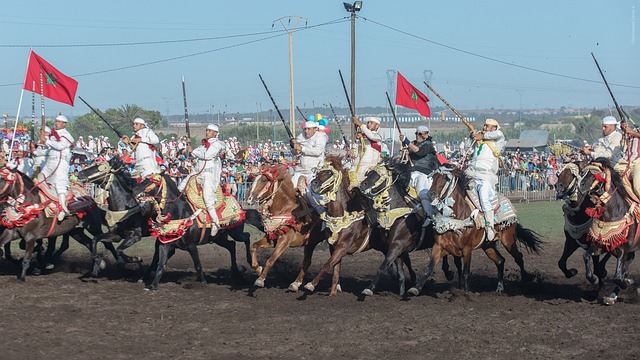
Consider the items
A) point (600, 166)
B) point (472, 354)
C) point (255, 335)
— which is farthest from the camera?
point (600, 166)

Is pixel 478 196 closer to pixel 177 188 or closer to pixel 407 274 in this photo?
pixel 407 274

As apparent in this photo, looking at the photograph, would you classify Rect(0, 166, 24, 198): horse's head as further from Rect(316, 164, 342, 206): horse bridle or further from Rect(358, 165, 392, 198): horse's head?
Rect(358, 165, 392, 198): horse's head

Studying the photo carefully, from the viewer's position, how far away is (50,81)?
1758cm

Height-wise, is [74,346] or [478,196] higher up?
[478,196]

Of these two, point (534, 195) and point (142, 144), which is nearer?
point (142, 144)

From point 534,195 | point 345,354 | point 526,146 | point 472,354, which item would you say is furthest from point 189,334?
point 526,146

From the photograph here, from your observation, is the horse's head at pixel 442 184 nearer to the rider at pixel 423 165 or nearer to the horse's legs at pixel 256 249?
the rider at pixel 423 165

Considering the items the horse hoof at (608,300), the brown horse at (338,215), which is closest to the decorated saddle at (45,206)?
the brown horse at (338,215)

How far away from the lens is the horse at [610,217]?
13.3 m

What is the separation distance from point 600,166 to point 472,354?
180 inches

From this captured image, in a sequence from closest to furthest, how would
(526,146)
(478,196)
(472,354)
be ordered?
(472,354) → (478,196) → (526,146)

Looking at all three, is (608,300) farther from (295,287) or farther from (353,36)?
(353,36)

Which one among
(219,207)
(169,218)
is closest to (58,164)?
(169,218)

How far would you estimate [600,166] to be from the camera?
13.5 metres
